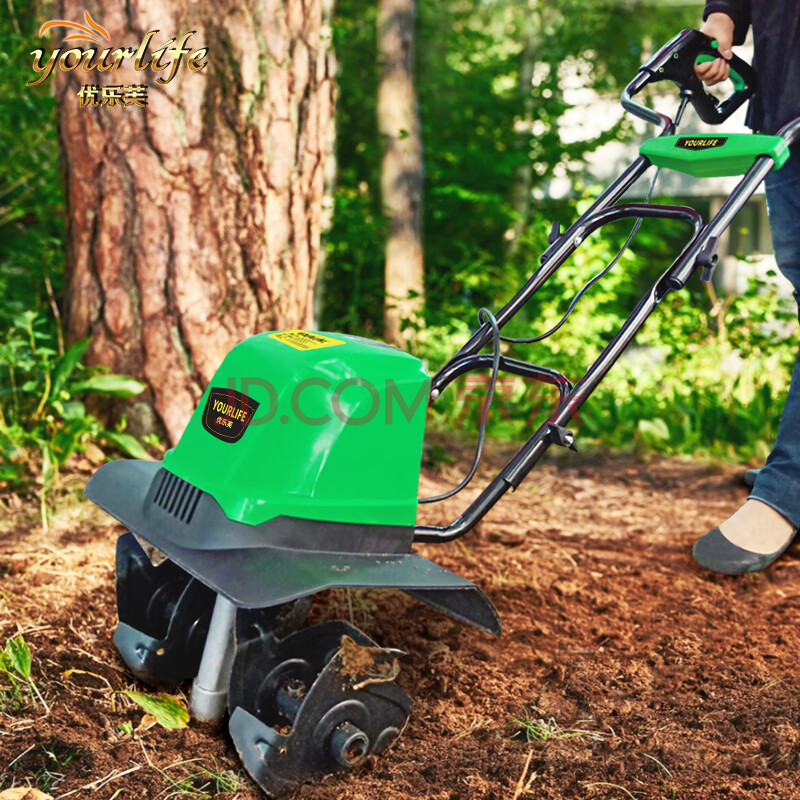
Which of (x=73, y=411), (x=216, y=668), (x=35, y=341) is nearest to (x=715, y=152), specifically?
(x=216, y=668)

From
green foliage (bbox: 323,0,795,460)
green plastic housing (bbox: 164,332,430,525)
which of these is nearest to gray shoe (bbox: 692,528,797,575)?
green foliage (bbox: 323,0,795,460)

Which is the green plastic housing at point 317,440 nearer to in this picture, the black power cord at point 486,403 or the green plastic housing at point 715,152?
the black power cord at point 486,403

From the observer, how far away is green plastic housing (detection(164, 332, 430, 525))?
4.90 ft

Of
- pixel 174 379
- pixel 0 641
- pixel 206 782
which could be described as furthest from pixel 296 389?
pixel 174 379

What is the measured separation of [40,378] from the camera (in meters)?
2.83

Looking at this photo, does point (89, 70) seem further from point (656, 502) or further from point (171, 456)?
point (656, 502)

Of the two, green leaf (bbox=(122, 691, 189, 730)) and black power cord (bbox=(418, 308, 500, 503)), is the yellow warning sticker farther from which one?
green leaf (bbox=(122, 691, 189, 730))

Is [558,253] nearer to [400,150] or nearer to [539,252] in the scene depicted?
[539,252]

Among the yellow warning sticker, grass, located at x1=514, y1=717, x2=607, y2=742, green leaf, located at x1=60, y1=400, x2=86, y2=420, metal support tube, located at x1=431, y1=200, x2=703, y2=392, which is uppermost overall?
metal support tube, located at x1=431, y1=200, x2=703, y2=392

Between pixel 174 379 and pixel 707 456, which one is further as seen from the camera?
pixel 707 456

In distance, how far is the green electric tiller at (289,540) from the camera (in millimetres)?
1461

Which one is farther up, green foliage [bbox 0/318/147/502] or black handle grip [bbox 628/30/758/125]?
black handle grip [bbox 628/30/758/125]

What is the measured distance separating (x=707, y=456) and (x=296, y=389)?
271 cm

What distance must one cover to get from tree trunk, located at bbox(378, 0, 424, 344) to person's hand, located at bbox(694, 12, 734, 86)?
5900 millimetres
